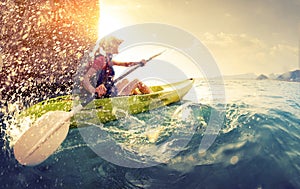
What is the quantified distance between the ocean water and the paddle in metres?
0.14

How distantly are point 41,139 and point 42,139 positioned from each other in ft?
0.06

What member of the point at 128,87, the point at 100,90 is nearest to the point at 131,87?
the point at 128,87

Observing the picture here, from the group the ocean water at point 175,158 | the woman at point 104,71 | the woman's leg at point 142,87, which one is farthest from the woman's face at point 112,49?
the ocean water at point 175,158

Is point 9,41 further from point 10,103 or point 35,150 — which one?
→ point 35,150

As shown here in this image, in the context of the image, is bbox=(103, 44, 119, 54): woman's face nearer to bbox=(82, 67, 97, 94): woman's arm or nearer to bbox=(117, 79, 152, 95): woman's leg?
bbox=(82, 67, 97, 94): woman's arm

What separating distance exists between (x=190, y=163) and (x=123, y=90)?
390 centimetres

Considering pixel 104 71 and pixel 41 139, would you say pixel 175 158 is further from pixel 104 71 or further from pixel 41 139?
pixel 104 71

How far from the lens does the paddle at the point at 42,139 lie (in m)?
4.60

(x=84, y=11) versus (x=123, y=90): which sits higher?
(x=84, y=11)

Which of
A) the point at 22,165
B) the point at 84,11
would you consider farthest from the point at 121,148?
the point at 84,11

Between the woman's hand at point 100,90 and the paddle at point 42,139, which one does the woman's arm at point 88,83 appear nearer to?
the woman's hand at point 100,90

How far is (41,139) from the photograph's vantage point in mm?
4816

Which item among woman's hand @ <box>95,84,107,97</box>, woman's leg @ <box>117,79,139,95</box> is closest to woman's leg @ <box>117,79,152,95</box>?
woman's leg @ <box>117,79,139,95</box>

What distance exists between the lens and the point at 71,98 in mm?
6531
